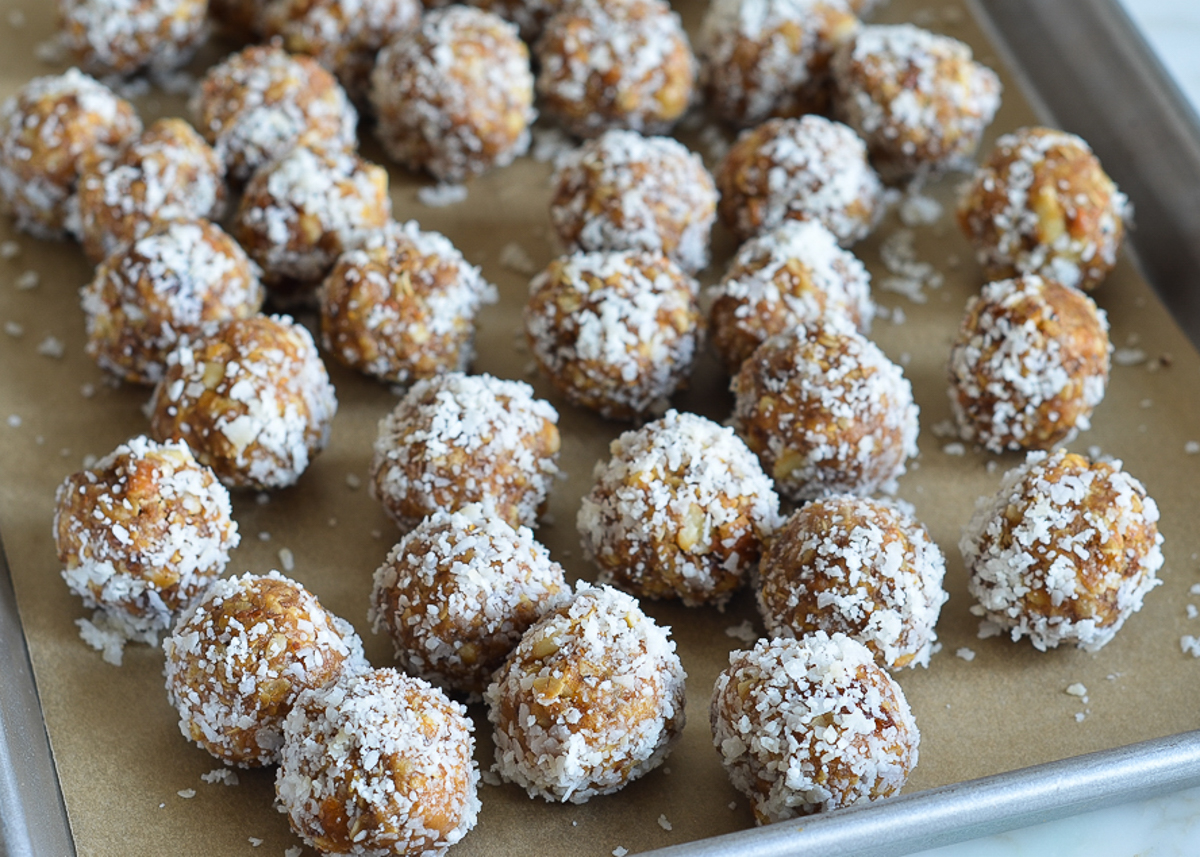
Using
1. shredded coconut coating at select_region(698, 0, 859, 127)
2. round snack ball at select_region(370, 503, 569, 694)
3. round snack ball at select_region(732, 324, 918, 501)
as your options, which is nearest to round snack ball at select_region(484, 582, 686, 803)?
round snack ball at select_region(370, 503, 569, 694)

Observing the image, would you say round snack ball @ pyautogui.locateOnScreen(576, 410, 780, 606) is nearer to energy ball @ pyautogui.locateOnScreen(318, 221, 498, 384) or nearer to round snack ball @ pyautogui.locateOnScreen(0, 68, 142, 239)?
energy ball @ pyautogui.locateOnScreen(318, 221, 498, 384)

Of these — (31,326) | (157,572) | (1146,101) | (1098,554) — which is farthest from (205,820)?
(1146,101)

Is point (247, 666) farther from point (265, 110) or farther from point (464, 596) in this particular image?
point (265, 110)

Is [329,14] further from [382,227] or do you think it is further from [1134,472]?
[1134,472]

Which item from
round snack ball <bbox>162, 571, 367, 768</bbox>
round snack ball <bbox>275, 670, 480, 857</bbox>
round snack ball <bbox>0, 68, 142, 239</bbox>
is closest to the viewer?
round snack ball <bbox>275, 670, 480, 857</bbox>

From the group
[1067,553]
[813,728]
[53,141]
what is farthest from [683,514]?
[53,141]

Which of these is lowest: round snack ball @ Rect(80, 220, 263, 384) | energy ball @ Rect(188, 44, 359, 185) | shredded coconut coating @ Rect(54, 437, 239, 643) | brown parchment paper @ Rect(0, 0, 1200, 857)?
brown parchment paper @ Rect(0, 0, 1200, 857)
